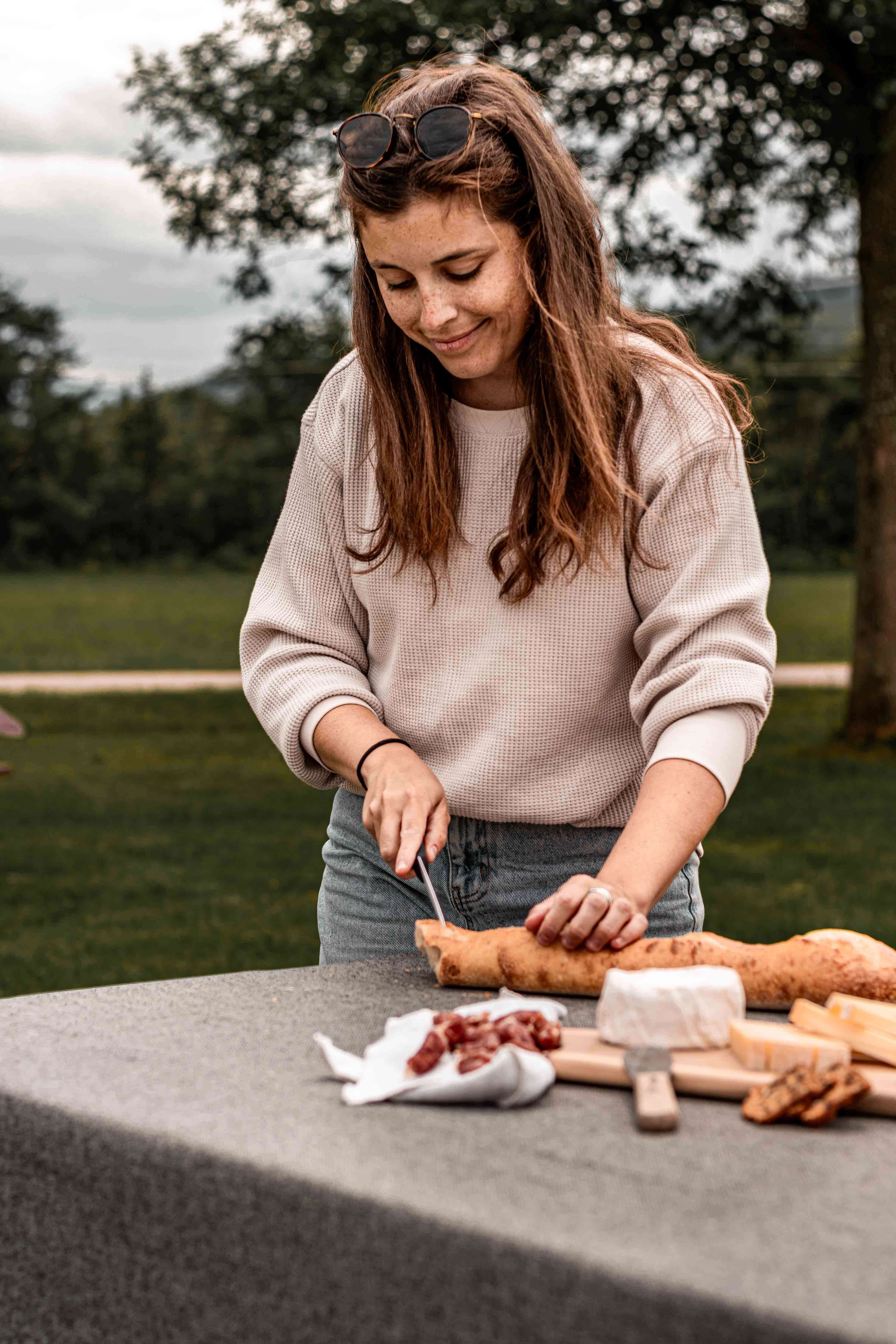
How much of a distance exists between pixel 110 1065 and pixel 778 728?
9.68 meters

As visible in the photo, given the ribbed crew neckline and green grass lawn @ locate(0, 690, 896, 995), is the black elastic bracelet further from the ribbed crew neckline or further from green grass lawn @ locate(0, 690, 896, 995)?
green grass lawn @ locate(0, 690, 896, 995)

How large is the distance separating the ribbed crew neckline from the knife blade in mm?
552

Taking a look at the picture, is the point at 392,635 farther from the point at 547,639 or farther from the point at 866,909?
the point at 866,909

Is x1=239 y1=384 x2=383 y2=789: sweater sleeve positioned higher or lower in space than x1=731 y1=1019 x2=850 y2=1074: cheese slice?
higher

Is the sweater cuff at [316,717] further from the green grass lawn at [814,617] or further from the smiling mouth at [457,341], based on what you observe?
the green grass lawn at [814,617]

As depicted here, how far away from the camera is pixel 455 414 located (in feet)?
6.33

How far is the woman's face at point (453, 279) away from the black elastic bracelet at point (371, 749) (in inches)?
18.2

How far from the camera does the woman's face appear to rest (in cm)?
167

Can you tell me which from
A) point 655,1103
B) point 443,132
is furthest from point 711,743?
point 443,132

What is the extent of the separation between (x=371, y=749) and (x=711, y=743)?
416 mm

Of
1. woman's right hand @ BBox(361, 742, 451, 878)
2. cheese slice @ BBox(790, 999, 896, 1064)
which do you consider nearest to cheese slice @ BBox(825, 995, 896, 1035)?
cheese slice @ BBox(790, 999, 896, 1064)

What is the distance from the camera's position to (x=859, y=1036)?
1421mm

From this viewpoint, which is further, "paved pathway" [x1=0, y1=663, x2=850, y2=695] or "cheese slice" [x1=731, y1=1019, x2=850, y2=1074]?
"paved pathway" [x1=0, y1=663, x2=850, y2=695]

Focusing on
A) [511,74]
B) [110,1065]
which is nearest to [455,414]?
[511,74]
